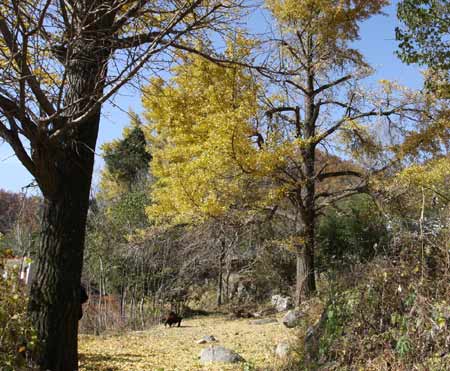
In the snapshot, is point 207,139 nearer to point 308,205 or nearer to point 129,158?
point 308,205

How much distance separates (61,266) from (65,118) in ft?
3.88

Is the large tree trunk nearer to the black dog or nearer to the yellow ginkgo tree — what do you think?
the yellow ginkgo tree

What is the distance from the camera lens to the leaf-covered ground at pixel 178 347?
573 cm

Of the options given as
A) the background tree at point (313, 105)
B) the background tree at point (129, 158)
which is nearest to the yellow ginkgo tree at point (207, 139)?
the background tree at point (313, 105)

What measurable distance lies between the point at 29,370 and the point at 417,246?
10.1 ft

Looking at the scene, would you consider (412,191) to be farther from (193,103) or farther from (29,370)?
(29,370)

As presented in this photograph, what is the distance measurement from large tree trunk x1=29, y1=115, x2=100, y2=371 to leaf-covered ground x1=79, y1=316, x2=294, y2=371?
140cm

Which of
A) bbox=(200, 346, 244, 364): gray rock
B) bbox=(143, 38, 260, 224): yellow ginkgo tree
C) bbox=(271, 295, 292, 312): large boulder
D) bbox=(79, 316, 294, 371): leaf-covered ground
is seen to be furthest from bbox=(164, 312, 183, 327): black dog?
bbox=(200, 346, 244, 364): gray rock

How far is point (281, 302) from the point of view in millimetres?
13430

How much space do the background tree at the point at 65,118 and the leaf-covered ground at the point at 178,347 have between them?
1.59 metres

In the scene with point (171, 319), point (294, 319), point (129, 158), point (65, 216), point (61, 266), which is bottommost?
point (171, 319)

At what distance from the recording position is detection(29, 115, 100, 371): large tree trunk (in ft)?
13.1

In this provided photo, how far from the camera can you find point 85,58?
397 centimetres

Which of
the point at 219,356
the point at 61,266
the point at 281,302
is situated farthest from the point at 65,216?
the point at 281,302
